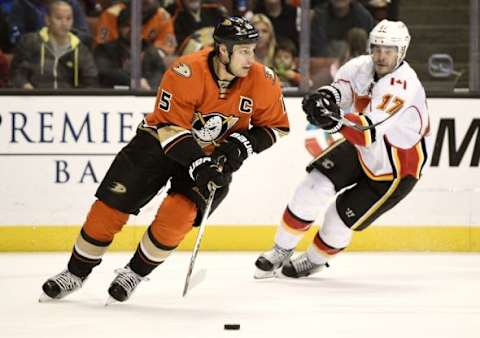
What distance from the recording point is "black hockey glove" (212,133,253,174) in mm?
4434

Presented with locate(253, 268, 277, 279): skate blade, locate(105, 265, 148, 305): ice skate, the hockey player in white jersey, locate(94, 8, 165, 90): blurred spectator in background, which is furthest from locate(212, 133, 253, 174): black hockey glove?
locate(94, 8, 165, 90): blurred spectator in background

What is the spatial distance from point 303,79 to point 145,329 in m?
2.74

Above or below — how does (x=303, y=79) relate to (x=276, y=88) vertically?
below

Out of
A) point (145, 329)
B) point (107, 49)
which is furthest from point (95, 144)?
point (145, 329)

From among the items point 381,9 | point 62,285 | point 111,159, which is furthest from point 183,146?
point 381,9

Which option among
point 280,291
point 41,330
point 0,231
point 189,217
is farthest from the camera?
point 0,231

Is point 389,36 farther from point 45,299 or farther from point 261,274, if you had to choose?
point 45,299

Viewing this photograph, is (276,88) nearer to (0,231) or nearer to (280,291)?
(280,291)

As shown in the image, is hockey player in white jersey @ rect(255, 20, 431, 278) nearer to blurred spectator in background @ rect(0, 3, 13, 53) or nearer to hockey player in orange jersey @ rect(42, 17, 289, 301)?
hockey player in orange jersey @ rect(42, 17, 289, 301)

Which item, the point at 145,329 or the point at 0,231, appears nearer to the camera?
the point at 145,329

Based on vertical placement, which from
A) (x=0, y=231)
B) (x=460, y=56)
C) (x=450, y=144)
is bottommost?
(x=0, y=231)

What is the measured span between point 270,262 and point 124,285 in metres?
1.06

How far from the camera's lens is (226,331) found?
4.04 m

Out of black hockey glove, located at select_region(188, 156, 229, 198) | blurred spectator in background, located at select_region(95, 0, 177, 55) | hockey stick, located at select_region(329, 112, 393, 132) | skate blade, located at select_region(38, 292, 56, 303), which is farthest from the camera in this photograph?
blurred spectator in background, located at select_region(95, 0, 177, 55)
